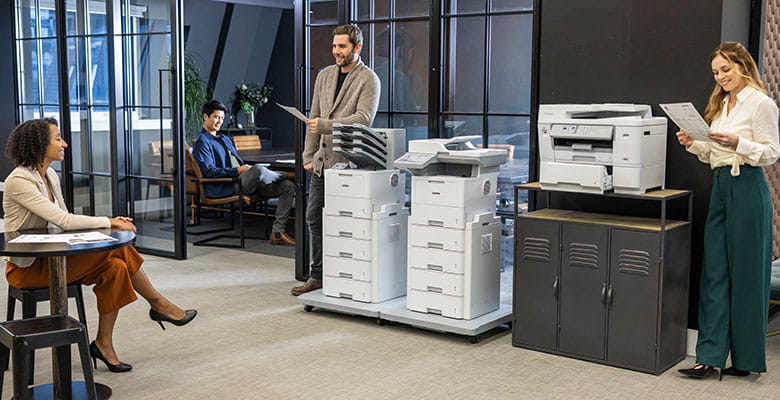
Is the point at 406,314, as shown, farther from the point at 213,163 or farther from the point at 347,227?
the point at 213,163

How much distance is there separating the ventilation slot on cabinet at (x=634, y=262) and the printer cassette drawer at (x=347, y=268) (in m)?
1.54

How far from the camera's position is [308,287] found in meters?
5.65

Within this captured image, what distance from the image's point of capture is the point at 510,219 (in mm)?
5285

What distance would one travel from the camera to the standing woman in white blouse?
3889 mm

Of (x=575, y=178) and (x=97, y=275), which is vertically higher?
(x=575, y=178)

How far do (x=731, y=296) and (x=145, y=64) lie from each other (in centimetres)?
490

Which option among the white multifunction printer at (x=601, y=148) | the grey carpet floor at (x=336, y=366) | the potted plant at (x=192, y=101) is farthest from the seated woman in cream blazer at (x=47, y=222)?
the potted plant at (x=192, y=101)

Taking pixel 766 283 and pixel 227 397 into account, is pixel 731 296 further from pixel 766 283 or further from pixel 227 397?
pixel 227 397

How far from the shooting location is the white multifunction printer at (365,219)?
504 centimetres

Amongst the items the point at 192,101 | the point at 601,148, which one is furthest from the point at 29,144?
the point at 192,101

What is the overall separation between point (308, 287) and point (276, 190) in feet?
7.22

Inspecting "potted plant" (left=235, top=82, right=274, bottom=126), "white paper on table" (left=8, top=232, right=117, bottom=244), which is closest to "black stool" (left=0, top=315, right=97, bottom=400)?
"white paper on table" (left=8, top=232, right=117, bottom=244)

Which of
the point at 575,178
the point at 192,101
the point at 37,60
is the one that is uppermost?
the point at 37,60

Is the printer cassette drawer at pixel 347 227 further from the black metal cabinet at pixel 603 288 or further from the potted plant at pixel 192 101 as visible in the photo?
the potted plant at pixel 192 101
